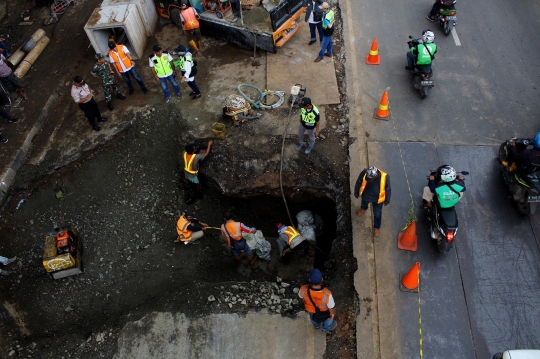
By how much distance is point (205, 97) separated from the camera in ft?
32.8

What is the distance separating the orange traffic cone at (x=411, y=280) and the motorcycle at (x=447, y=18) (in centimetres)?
757

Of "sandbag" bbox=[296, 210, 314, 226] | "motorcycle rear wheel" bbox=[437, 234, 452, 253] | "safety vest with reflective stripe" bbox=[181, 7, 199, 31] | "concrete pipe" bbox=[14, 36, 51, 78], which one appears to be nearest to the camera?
"motorcycle rear wheel" bbox=[437, 234, 452, 253]

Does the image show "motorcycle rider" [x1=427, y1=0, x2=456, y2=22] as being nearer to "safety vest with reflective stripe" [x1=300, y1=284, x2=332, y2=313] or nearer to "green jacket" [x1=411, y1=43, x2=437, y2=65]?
"green jacket" [x1=411, y1=43, x2=437, y2=65]

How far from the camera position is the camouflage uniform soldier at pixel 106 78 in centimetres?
943

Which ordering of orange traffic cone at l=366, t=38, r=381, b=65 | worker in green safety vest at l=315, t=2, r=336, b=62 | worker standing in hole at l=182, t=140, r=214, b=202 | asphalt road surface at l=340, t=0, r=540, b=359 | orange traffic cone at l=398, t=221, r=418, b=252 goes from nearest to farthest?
asphalt road surface at l=340, t=0, r=540, b=359 < orange traffic cone at l=398, t=221, r=418, b=252 < worker standing in hole at l=182, t=140, r=214, b=202 < worker in green safety vest at l=315, t=2, r=336, b=62 < orange traffic cone at l=366, t=38, r=381, b=65

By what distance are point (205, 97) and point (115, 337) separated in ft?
19.3

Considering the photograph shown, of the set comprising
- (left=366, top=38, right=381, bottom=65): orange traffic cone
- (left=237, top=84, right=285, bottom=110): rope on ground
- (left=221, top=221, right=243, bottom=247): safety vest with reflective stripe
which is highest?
(left=237, top=84, right=285, bottom=110): rope on ground

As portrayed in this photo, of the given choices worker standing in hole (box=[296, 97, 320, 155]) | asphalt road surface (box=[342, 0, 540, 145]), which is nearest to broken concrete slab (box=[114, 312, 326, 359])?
worker standing in hole (box=[296, 97, 320, 155])

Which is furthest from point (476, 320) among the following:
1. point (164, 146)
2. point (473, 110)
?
point (164, 146)

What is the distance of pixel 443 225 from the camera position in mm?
6723

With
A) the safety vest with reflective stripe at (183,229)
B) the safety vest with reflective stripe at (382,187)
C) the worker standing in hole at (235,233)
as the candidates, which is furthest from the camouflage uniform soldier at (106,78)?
the safety vest with reflective stripe at (382,187)

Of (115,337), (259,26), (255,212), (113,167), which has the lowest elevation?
(255,212)

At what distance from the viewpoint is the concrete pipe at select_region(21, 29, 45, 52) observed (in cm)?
1181

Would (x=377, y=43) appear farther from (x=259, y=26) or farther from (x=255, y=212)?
(x=255, y=212)
